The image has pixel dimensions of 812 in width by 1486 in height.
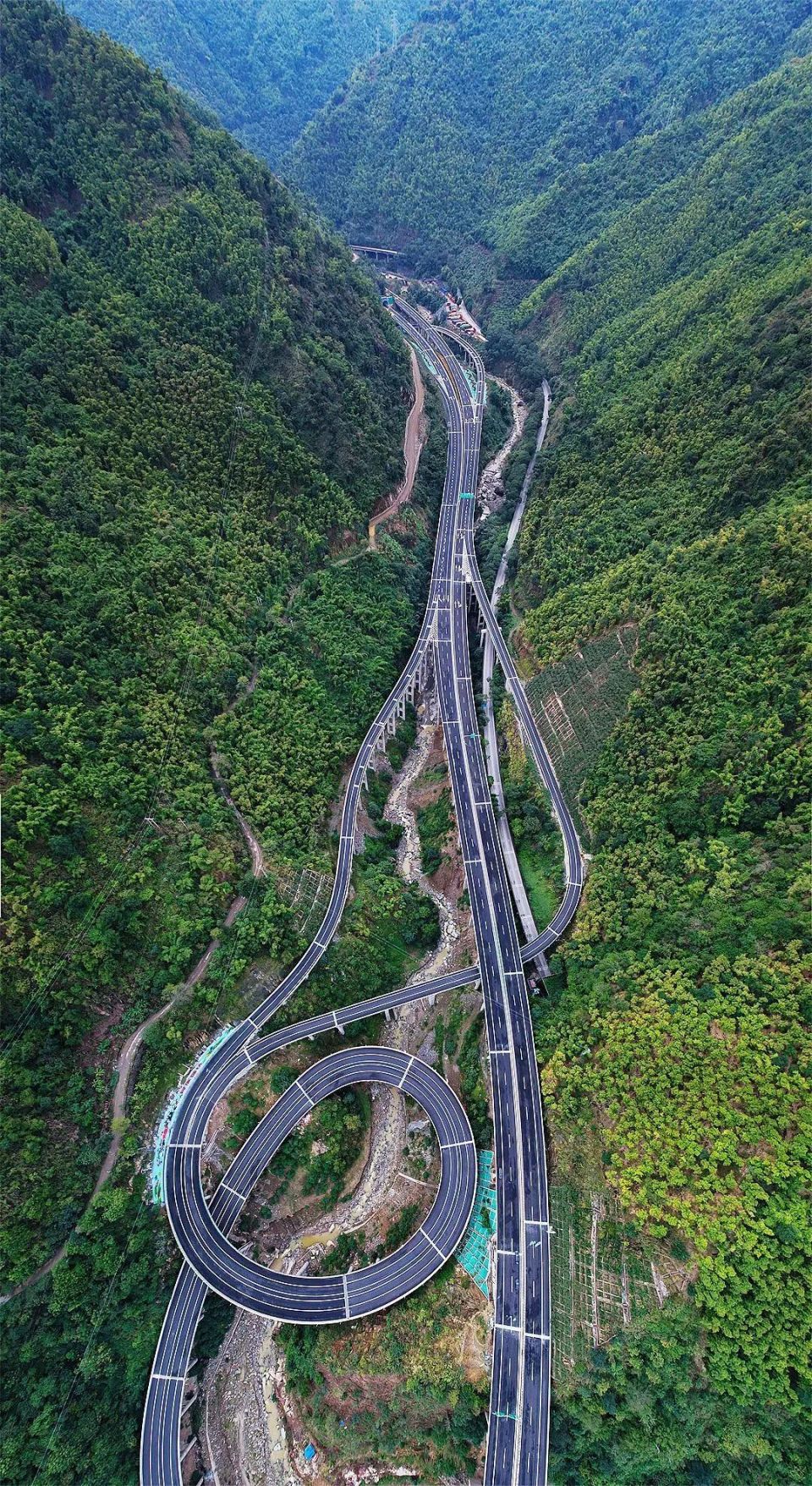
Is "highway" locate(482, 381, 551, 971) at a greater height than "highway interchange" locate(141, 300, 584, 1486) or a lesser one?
greater

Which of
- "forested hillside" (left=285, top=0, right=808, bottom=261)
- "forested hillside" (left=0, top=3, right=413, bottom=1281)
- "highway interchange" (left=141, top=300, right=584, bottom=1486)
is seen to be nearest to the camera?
"highway interchange" (left=141, top=300, right=584, bottom=1486)

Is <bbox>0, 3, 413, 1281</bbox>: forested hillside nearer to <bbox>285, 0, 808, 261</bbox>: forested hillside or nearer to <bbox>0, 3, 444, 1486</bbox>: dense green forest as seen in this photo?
<bbox>0, 3, 444, 1486</bbox>: dense green forest

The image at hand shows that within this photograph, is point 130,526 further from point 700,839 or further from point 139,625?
point 700,839

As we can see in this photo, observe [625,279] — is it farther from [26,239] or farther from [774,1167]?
[774,1167]

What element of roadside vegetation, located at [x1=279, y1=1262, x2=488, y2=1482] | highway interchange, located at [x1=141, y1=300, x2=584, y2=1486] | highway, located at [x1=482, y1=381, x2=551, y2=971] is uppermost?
highway, located at [x1=482, y1=381, x2=551, y2=971]

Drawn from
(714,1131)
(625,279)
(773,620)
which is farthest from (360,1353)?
(625,279)

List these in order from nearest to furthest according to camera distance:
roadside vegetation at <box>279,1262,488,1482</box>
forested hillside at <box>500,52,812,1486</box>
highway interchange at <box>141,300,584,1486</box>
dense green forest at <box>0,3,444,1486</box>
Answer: forested hillside at <box>500,52,812,1486</box> → roadside vegetation at <box>279,1262,488,1482</box> → highway interchange at <box>141,300,584,1486</box> → dense green forest at <box>0,3,444,1486</box>

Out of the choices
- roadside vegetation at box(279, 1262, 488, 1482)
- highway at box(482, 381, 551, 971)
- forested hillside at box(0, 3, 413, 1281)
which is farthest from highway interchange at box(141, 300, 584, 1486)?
forested hillside at box(0, 3, 413, 1281)

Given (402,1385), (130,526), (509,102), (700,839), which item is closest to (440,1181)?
(402,1385)
